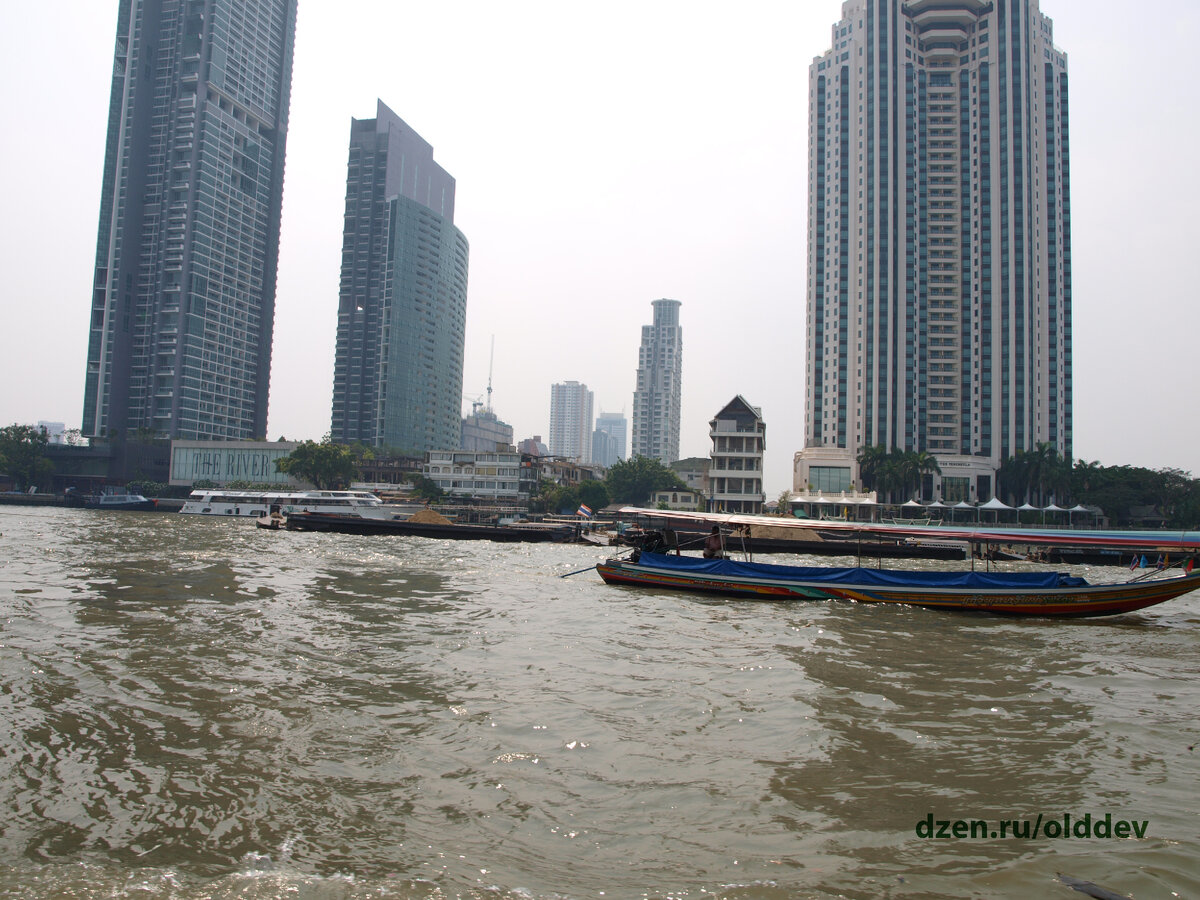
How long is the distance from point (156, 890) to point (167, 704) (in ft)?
15.6

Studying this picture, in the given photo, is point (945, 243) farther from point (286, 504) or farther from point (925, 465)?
point (286, 504)

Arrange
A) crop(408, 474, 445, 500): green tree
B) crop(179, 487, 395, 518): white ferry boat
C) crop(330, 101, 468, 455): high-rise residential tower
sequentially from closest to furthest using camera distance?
crop(179, 487, 395, 518): white ferry boat
crop(408, 474, 445, 500): green tree
crop(330, 101, 468, 455): high-rise residential tower

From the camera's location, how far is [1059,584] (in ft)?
61.2

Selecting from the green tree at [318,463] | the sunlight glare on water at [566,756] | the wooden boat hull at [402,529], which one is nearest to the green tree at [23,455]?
the green tree at [318,463]

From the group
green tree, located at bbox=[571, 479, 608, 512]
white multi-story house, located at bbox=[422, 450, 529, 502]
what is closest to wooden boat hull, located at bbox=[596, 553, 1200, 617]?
green tree, located at bbox=[571, 479, 608, 512]

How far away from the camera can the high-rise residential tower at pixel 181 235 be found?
370 ft

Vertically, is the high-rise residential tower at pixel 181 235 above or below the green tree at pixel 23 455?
above

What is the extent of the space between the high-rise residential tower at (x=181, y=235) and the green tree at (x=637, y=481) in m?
68.5

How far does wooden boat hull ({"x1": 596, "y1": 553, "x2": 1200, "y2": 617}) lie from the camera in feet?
59.3

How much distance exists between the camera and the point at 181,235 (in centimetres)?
11450

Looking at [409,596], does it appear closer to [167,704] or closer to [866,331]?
[167,704]

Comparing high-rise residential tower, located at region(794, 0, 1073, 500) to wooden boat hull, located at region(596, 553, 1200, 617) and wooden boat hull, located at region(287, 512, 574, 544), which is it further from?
wooden boat hull, located at region(596, 553, 1200, 617)

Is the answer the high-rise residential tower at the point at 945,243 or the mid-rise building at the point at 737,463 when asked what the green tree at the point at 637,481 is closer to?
the high-rise residential tower at the point at 945,243

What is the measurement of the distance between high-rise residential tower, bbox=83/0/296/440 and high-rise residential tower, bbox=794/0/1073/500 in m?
93.5
